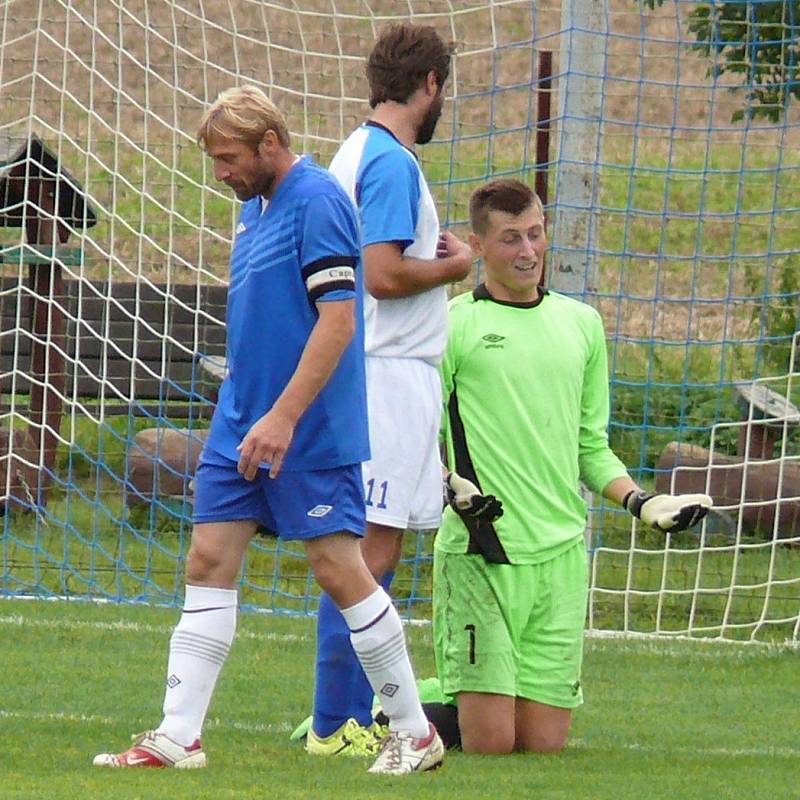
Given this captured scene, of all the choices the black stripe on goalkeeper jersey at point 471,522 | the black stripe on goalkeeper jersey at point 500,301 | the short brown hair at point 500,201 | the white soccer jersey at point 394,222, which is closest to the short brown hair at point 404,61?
the white soccer jersey at point 394,222

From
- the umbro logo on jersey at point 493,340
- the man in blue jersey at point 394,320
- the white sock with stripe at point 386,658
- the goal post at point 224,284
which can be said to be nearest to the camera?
the white sock with stripe at point 386,658

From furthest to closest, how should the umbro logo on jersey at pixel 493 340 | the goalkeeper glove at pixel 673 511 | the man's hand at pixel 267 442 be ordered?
the umbro logo on jersey at pixel 493 340 → the goalkeeper glove at pixel 673 511 → the man's hand at pixel 267 442

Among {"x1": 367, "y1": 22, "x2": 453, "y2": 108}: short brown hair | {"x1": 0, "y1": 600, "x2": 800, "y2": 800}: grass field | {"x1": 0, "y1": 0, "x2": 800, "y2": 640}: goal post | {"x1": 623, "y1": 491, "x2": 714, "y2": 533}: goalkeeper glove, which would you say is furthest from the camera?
{"x1": 0, "y1": 0, "x2": 800, "y2": 640}: goal post

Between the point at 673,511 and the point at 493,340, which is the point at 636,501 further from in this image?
the point at 493,340

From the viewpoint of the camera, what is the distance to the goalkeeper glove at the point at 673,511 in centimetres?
551

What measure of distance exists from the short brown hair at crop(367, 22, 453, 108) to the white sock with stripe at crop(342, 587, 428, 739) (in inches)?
58.7

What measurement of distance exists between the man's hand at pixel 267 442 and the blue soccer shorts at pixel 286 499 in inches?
6.5

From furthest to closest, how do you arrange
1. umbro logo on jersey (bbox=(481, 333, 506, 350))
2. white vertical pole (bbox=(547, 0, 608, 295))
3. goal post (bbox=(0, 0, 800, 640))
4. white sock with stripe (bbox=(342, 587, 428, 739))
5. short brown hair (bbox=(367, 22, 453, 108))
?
1. goal post (bbox=(0, 0, 800, 640))
2. white vertical pole (bbox=(547, 0, 608, 295))
3. umbro logo on jersey (bbox=(481, 333, 506, 350))
4. short brown hair (bbox=(367, 22, 453, 108))
5. white sock with stripe (bbox=(342, 587, 428, 739))

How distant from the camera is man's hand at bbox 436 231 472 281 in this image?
5.70m

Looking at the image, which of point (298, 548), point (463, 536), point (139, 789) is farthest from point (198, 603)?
point (298, 548)

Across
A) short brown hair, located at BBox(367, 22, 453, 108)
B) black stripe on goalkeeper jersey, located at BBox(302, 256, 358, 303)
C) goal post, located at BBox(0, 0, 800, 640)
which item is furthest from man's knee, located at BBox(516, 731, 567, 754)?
goal post, located at BBox(0, 0, 800, 640)

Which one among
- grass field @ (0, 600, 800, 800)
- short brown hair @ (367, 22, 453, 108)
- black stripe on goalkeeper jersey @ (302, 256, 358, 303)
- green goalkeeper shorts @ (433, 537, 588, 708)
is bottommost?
grass field @ (0, 600, 800, 800)

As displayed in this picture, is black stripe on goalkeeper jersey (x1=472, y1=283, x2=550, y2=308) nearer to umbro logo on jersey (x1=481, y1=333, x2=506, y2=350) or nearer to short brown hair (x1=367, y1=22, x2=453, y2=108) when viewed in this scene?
umbro logo on jersey (x1=481, y1=333, x2=506, y2=350)

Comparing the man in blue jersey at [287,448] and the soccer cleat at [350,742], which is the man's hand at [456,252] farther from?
the soccer cleat at [350,742]
